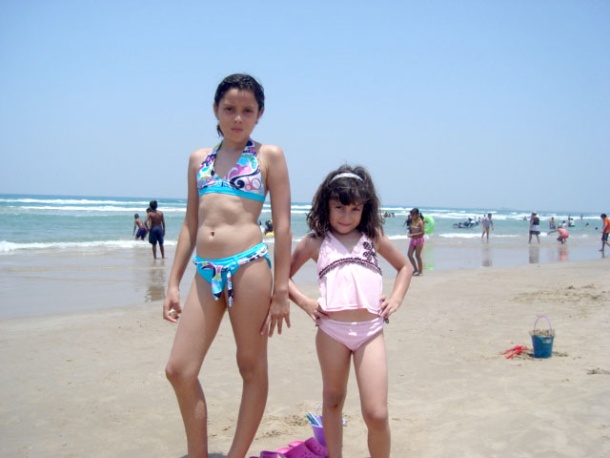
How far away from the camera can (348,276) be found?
3096 millimetres

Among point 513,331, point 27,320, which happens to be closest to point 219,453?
point 513,331

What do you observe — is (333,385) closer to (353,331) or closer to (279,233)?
(353,331)

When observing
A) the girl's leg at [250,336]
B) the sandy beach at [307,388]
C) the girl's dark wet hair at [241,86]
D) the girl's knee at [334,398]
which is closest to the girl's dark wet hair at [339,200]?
the girl's leg at [250,336]

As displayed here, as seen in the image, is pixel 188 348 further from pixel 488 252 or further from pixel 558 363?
pixel 488 252

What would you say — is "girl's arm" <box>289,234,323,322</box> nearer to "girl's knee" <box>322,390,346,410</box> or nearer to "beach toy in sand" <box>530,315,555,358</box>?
"girl's knee" <box>322,390,346,410</box>

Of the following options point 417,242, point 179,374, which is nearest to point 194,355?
point 179,374

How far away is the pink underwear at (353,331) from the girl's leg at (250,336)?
372 mm

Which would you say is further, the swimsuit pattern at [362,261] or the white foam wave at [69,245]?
the white foam wave at [69,245]

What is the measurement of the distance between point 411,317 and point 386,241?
→ 4.84m

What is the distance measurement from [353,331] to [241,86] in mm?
1452

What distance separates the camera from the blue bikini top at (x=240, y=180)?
3.05 meters

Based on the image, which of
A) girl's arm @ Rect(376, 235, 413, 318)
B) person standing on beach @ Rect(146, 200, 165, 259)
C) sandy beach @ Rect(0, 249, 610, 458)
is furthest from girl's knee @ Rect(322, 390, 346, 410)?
person standing on beach @ Rect(146, 200, 165, 259)

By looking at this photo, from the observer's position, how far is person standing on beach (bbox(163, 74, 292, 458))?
2.95 m

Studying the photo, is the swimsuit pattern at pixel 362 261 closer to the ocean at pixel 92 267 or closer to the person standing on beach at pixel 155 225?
the ocean at pixel 92 267
